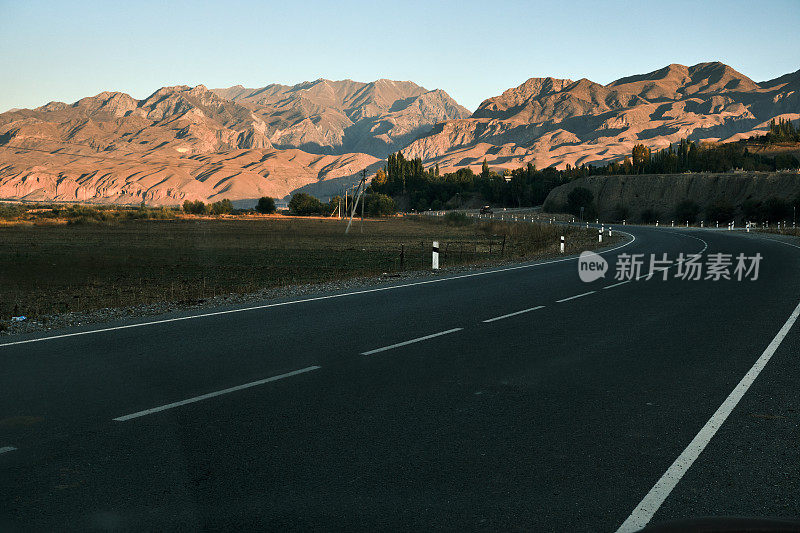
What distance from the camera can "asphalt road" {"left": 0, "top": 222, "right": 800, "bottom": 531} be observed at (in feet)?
13.9

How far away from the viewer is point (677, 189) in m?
113

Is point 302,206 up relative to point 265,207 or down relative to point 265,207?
up

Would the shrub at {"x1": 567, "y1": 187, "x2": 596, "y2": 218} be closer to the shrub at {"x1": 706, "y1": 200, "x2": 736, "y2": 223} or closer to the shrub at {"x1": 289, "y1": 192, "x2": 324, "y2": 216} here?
the shrub at {"x1": 706, "y1": 200, "x2": 736, "y2": 223}

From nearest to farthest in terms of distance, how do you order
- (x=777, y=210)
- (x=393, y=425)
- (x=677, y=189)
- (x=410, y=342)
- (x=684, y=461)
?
(x=684, y=461) < (x=393, y=425) < (x=410, y=342) < (x=777, y=210) < (x=677, y=189)

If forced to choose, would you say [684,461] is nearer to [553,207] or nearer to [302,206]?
[553,207]

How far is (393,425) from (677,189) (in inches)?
4641

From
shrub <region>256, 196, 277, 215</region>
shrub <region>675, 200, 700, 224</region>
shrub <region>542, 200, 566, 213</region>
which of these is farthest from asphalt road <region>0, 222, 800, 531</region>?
shrub <region>256, 196, 277, 215</region>

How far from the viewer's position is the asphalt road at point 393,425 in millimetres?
4242

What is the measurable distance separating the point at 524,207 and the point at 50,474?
16466 centimetres

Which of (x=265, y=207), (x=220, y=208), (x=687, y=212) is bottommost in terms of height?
(x=687, y=212)

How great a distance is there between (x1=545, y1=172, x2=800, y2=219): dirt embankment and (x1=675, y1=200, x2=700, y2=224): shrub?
1.81 m

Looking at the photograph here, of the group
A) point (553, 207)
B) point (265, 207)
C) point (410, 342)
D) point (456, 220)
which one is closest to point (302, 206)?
point (265, 207)

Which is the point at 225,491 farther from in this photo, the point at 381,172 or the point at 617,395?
the point at 381,172

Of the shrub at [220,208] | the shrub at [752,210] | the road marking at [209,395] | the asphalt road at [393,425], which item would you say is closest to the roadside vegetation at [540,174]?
the shrub at [752,210]
